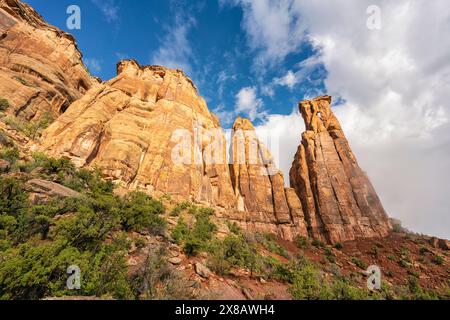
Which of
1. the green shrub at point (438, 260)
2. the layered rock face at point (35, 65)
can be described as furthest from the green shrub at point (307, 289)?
the layered rock face at point (35, 65)

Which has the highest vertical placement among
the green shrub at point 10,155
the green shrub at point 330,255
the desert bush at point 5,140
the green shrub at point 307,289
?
the desert bush at point 5,140

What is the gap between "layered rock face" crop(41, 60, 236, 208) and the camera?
1828cm

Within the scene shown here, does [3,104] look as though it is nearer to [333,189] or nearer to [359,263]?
[359,263]

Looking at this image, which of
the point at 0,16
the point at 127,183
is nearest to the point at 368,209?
the point at 127,183

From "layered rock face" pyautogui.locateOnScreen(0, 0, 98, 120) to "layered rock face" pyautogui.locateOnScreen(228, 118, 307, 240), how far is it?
23368 mm

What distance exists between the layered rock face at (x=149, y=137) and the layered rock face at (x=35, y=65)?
2.39m

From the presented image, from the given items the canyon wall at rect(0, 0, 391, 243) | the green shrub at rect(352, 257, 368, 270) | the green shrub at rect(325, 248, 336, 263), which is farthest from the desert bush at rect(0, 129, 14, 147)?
the green shrub at rect(352, 257, 368, 270)

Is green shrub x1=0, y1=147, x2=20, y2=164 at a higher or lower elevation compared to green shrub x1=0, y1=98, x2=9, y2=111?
lower

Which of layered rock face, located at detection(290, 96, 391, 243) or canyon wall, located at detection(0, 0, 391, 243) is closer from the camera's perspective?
canyon wall, located at detection(0, 0, 391, 243)

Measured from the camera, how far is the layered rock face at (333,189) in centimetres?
2802

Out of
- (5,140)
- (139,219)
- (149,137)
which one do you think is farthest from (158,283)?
(149,137)

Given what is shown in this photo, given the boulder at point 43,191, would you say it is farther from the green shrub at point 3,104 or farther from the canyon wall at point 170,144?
the green shrub at point 3,104

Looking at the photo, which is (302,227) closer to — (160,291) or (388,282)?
(388,282)

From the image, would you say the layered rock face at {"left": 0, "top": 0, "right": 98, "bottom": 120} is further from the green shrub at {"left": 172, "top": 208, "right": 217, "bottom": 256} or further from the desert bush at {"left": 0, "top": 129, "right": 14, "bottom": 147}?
the green shrub at {"left": 172, "top": 208, "right": 217, "bottom": 256}
